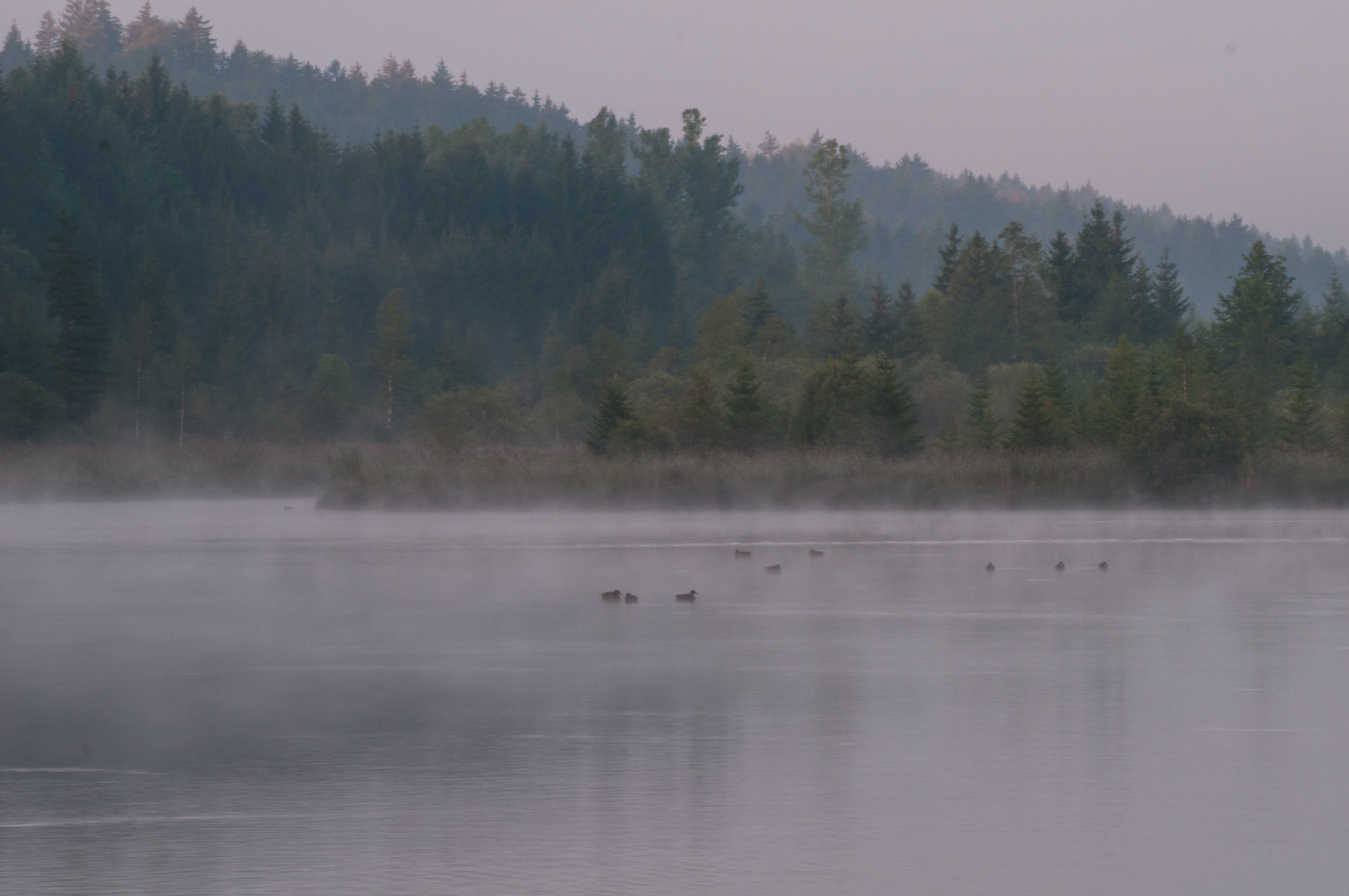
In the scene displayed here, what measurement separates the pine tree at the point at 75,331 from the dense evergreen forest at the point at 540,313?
0.16 m

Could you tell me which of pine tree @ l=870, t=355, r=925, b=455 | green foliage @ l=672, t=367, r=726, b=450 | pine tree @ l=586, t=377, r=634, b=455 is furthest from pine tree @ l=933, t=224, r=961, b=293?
pine tree @ l=586, t=377, r=634, b=455

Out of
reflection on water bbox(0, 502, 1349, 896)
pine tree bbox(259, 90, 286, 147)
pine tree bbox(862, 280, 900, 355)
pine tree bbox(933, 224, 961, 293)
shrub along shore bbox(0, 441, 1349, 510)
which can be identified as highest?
pine tree bbox(259, 90, 286, 147)

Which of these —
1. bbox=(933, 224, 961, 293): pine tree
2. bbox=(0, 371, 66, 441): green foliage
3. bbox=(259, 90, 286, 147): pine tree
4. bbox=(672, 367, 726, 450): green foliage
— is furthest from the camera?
bbox=(259, 90, 286, 147): pine tree

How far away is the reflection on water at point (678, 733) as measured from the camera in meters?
8.11

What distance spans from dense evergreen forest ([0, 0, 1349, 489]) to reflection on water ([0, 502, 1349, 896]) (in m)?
30.0

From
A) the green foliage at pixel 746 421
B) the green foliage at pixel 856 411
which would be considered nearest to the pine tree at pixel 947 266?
the green foliage at pixel 856 411

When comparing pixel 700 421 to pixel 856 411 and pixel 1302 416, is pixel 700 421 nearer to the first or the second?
pixel 856 411

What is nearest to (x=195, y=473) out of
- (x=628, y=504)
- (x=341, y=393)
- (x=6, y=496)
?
(x=6, y=496)

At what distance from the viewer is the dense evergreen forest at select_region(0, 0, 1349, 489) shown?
59812 millimetres

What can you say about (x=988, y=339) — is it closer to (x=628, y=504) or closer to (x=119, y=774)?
(x=628, y=504)

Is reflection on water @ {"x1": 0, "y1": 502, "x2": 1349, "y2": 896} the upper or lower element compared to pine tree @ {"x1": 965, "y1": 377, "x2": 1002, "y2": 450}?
lower

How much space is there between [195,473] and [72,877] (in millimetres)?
53669

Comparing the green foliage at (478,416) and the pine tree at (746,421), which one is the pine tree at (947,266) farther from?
the pine tree at (746,421)

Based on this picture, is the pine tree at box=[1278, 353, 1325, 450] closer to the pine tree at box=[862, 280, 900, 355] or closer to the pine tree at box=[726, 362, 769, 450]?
the pine tree at box=[726, 362, 769, 450]
